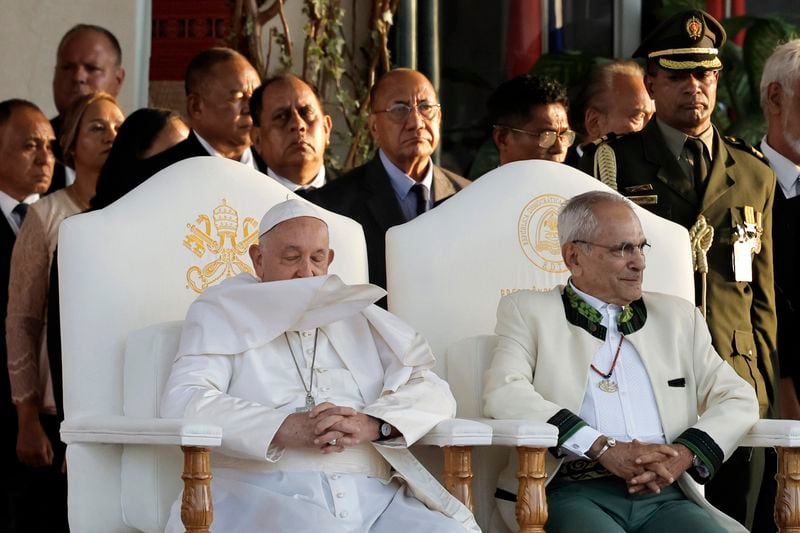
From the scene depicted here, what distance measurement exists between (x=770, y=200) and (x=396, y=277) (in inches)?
56.5

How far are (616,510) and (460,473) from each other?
0.47m

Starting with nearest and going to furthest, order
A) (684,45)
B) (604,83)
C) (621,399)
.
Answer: (621,399)
(684,45)
(604,83)

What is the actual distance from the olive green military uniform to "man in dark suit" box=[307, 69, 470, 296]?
657 mm

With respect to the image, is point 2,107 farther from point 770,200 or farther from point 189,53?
point 770,200

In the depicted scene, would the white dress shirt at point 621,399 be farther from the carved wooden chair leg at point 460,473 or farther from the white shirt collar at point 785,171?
the white shirt collar at point 785,171

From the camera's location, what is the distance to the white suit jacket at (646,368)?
176 inches

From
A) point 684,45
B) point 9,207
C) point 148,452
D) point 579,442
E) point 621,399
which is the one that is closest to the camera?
point 579,442

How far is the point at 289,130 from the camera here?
588 cm

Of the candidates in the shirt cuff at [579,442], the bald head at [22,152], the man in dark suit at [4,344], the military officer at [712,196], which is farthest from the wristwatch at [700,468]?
the bald head at [22,152]

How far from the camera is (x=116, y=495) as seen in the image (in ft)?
14.6

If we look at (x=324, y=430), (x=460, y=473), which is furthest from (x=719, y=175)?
(x=324, y=430)

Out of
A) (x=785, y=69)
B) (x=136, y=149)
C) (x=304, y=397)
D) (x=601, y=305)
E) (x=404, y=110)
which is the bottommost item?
(x=304, y=397)

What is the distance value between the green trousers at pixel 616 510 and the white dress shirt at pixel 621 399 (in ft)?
0.41

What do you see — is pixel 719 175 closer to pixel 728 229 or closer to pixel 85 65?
pixel 728 229
